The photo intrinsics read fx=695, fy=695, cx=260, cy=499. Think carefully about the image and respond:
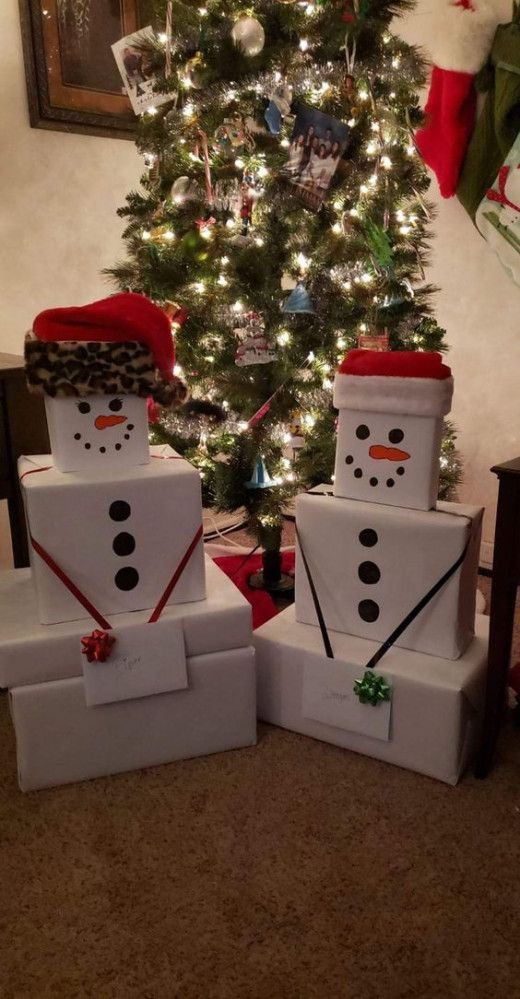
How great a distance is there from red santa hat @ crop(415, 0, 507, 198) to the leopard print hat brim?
1211mm

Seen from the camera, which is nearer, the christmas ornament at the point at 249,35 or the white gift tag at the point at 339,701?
the white gift tag at the point at 339,701

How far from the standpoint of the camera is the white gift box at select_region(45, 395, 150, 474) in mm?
1251

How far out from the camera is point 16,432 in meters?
1.60

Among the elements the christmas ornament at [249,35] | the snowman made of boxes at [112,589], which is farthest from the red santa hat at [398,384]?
the christmas ornament at [249,35]

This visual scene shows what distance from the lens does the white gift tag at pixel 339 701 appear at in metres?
1.30

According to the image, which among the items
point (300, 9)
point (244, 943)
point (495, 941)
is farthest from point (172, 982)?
point (300, 9)

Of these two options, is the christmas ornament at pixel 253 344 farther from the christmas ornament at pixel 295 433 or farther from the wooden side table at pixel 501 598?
the wooden side table at pixel 501 598

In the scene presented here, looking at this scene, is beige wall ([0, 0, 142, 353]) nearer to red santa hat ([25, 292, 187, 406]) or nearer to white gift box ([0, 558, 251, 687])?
red santa hat ([25, 292, 187, 406])

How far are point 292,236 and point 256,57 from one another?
0.40 meters

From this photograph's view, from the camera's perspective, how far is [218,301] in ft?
5.95

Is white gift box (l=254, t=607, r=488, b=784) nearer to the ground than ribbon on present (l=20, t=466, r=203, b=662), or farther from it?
nearer to the ground

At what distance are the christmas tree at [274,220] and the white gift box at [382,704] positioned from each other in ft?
2.00

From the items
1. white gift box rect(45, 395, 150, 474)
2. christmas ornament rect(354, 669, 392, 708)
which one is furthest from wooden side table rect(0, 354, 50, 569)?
christmas ornament rect(354, 669, 392, 708)

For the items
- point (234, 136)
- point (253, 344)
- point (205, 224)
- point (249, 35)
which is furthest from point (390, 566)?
point (249, 35)
